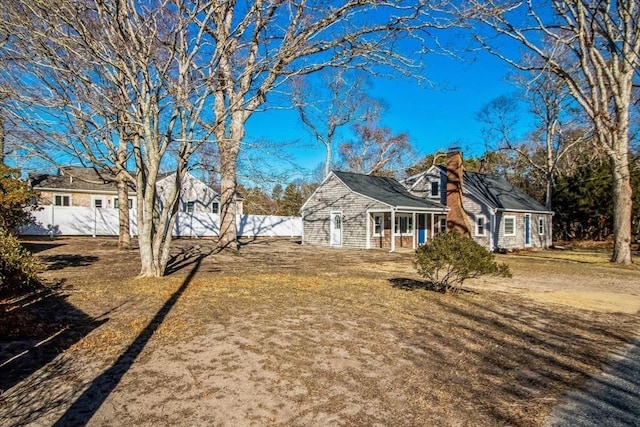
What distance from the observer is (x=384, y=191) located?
82.4 ft

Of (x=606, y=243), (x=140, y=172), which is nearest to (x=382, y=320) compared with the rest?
(x=140, y=172)

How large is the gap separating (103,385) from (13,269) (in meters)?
5.00

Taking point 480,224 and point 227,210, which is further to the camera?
point 480,224

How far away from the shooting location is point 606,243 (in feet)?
92.6

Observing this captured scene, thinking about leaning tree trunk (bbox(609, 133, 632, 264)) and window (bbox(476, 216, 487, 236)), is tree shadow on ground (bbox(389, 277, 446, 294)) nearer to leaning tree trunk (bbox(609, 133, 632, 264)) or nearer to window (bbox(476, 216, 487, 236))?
leaning tree trunk (bbox(609, 133, 632, 264))

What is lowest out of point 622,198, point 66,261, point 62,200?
point 66,261

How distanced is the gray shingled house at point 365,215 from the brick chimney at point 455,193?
23.7 inches

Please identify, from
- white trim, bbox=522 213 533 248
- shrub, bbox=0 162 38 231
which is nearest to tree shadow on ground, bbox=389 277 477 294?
shrub, bbox=0 162 38 231

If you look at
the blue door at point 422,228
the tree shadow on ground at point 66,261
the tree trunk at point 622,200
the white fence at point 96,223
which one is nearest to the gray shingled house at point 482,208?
the blue door at point 422,228

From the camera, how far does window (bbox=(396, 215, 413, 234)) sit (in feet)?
77.9

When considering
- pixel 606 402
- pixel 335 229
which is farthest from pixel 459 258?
pixel 335 229

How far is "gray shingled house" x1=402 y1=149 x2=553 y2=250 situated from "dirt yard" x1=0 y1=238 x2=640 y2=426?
15190 millimetres

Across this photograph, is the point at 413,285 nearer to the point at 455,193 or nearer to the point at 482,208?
the point at 455,193

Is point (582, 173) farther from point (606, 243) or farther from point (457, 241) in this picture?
point (457, 241)
